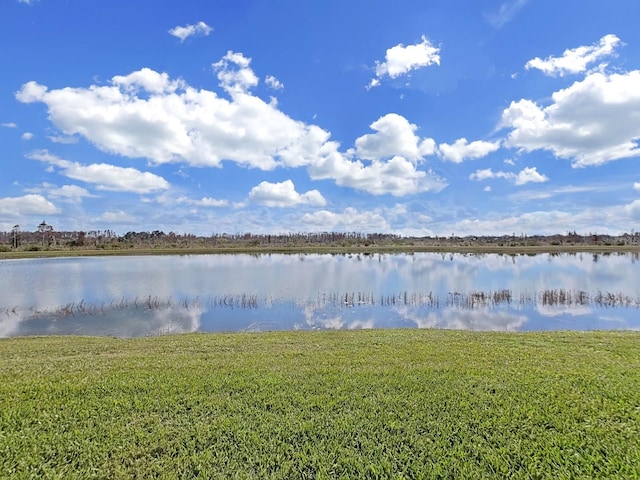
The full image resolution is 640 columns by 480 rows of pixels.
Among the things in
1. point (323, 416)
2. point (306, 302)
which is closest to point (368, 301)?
point (306, 302)

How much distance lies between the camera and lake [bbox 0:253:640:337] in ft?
45.2

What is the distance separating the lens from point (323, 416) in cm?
417

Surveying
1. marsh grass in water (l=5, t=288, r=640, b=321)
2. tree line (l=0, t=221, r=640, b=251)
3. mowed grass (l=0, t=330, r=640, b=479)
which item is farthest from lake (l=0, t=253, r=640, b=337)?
tree line (l=0, t=221, r=640, b=251)

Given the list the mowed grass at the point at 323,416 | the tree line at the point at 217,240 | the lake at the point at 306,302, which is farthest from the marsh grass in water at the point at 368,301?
the tree line at the point at 217,240

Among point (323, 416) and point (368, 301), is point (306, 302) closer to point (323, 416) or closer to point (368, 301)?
point (368, 301)

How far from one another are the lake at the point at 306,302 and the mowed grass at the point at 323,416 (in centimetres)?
737

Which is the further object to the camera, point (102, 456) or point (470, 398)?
point (470, 398)

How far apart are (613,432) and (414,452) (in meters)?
2.19

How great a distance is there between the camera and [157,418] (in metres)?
4.12

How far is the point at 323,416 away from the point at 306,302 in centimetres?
1381

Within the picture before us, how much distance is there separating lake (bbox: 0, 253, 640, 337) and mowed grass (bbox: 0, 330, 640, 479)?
737cm

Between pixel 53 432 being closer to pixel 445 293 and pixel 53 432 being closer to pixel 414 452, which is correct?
pixel 414 452

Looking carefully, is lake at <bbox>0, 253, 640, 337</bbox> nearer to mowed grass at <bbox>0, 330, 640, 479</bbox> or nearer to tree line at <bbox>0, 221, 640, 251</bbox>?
mowed grass at <bbox>0, 330, 640, 479</bbox>

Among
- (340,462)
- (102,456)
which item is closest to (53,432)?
(102,456)
